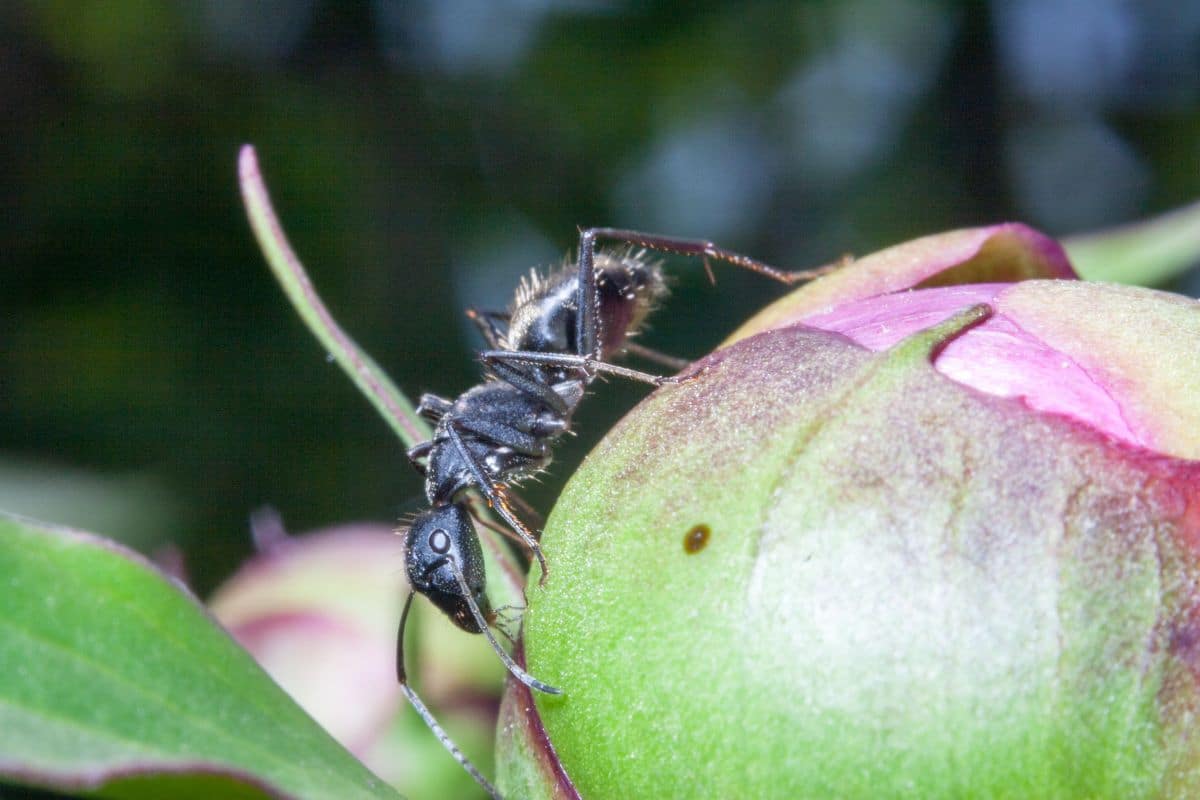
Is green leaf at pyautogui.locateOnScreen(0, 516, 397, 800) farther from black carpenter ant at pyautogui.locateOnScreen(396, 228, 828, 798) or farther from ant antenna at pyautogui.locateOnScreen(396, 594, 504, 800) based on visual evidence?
black carpenter ant at pyautogui.locateOnScreen(396, 228, 828, 798)

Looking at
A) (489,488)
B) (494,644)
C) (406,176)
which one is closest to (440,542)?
(489,488)

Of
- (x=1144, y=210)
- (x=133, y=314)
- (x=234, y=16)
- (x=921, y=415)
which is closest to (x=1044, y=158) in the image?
(x=1144, y=210)

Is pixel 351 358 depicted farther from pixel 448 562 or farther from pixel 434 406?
pixel 434 406

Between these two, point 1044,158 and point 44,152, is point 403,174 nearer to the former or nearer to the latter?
point 44,152

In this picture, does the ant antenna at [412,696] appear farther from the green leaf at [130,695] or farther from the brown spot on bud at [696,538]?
the brown spot on bud at [696,538]

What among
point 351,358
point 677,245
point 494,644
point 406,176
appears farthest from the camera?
point 406,176

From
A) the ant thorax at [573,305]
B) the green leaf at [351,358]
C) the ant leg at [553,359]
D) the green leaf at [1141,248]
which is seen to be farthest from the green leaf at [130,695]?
the green leaf at [1141,248]
